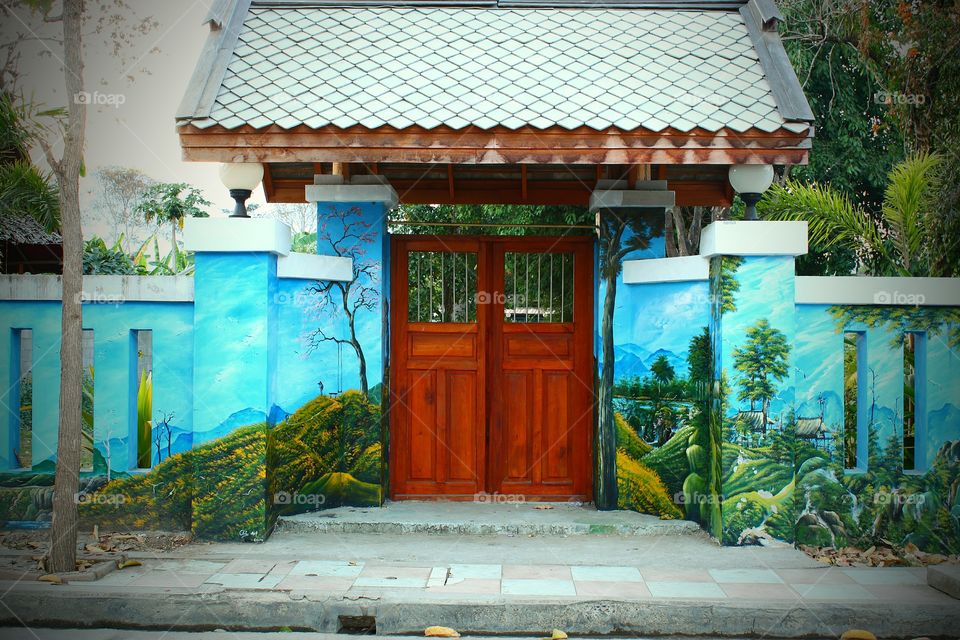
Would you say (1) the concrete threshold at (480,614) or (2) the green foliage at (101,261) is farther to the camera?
(2) the green foliage at (101,261)

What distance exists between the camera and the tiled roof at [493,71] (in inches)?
267

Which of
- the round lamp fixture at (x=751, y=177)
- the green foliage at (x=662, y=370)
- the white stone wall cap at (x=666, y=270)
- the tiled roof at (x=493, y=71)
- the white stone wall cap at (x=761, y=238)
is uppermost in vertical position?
the tiled roof at (x=493, y=71)

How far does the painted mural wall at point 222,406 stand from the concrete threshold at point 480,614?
143 cm

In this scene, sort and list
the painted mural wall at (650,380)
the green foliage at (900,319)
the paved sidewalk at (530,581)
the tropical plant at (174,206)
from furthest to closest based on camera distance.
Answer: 1. the tropical plant at (174,206)
2. the painted mural wall at (650,380)
3. the green foliage at (900,319)
4. the paved sidewalk at (530,581)

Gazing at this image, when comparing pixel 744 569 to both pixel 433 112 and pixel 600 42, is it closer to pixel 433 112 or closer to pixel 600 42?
pixel 433 112

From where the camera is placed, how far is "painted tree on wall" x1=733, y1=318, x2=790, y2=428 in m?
6.95

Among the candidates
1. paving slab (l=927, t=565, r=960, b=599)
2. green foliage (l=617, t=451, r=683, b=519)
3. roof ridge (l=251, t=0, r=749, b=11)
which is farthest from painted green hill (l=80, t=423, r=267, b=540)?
paving slab (l=927, t=565, r=960, b=599)

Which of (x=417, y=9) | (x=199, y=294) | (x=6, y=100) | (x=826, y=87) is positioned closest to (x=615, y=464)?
(x=199, y=294)

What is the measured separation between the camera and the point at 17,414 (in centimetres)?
733

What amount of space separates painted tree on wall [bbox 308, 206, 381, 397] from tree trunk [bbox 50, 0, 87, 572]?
2.48 m

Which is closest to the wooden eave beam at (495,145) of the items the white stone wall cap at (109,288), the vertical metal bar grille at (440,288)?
the white stone wall cap at (109,288)

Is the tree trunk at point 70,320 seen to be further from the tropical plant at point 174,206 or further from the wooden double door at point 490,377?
the tropical plant at point 174,206

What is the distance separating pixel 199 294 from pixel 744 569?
5.10m

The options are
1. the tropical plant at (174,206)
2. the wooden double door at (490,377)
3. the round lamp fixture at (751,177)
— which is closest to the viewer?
the round lamp fixture at (751,177)
